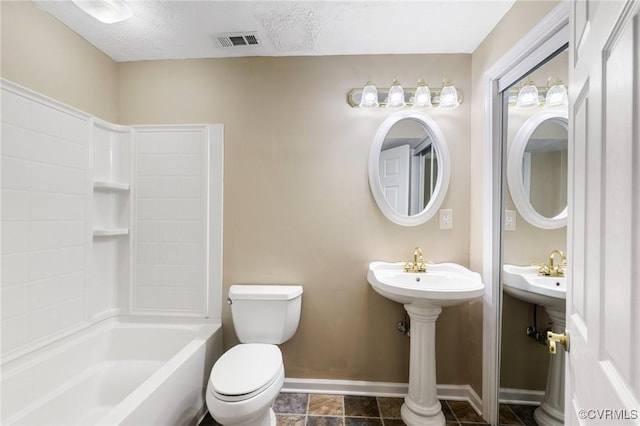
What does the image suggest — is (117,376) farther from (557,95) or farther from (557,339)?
(557,95)

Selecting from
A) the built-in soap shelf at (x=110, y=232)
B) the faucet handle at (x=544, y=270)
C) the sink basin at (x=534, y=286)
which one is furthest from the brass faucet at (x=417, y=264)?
the built-in soap shelf at (x=110, y=232)

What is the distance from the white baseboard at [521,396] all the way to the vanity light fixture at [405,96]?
5.42 feet

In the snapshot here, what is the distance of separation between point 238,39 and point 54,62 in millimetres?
1006

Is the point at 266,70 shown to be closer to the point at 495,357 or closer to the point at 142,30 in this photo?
the point at 142,30

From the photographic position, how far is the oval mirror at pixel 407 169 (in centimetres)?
178

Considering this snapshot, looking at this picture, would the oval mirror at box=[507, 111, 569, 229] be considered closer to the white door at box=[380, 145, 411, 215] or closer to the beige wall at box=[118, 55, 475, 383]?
the beige wall at box=[118, 55, 475, 383]

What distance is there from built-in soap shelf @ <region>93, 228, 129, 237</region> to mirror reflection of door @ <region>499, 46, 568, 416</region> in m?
2.39

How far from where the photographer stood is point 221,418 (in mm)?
1193

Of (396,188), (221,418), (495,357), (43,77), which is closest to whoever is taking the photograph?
(221,418)

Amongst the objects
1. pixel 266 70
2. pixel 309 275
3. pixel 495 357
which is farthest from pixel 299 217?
pixel 495 357

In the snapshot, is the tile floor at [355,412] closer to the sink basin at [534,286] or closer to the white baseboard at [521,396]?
the white baseboard at [521,396]

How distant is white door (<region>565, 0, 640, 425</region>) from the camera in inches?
16.7

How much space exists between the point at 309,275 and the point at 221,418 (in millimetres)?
884

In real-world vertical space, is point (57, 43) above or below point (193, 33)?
below
